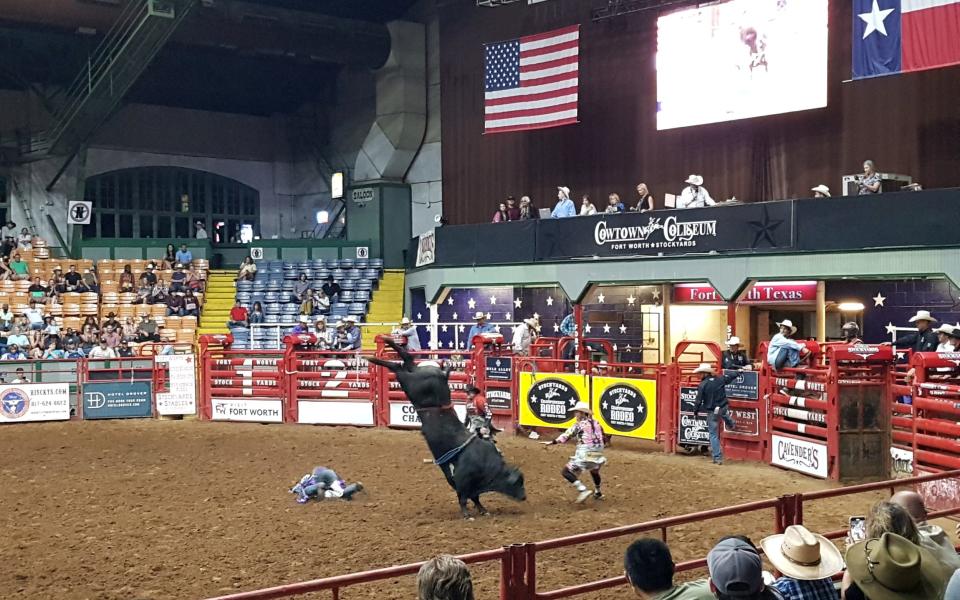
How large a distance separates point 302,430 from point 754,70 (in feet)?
41.9

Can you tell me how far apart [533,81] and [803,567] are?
2210 centimetres

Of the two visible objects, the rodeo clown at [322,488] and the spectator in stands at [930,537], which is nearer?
the spectator in stands at [930,537]

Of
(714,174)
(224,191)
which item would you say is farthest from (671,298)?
(224,191)

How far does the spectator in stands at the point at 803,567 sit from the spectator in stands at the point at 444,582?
149 cm

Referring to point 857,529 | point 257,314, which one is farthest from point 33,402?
point 857,529

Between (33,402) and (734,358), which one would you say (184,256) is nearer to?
(33,402)

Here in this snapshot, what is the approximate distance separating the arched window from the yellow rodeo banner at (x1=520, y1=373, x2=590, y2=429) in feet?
68.2

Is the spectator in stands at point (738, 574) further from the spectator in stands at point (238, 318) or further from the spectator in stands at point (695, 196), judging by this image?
the spectator in stands at point (238, 318)

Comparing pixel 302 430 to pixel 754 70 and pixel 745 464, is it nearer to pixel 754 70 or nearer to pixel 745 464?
pixel 745 464

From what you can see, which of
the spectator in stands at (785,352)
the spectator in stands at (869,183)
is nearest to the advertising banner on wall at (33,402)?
the spectator in stands at (785,352)

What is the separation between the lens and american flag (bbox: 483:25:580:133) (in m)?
24.5

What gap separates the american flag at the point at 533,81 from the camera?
24547 mm

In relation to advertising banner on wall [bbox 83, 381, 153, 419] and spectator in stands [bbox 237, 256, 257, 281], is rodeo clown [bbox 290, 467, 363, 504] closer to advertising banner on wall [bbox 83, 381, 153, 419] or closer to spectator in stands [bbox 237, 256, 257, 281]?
advertising banner on wall [bbox 83, 381, 153, 419]

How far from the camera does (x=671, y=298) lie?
23422 mm
